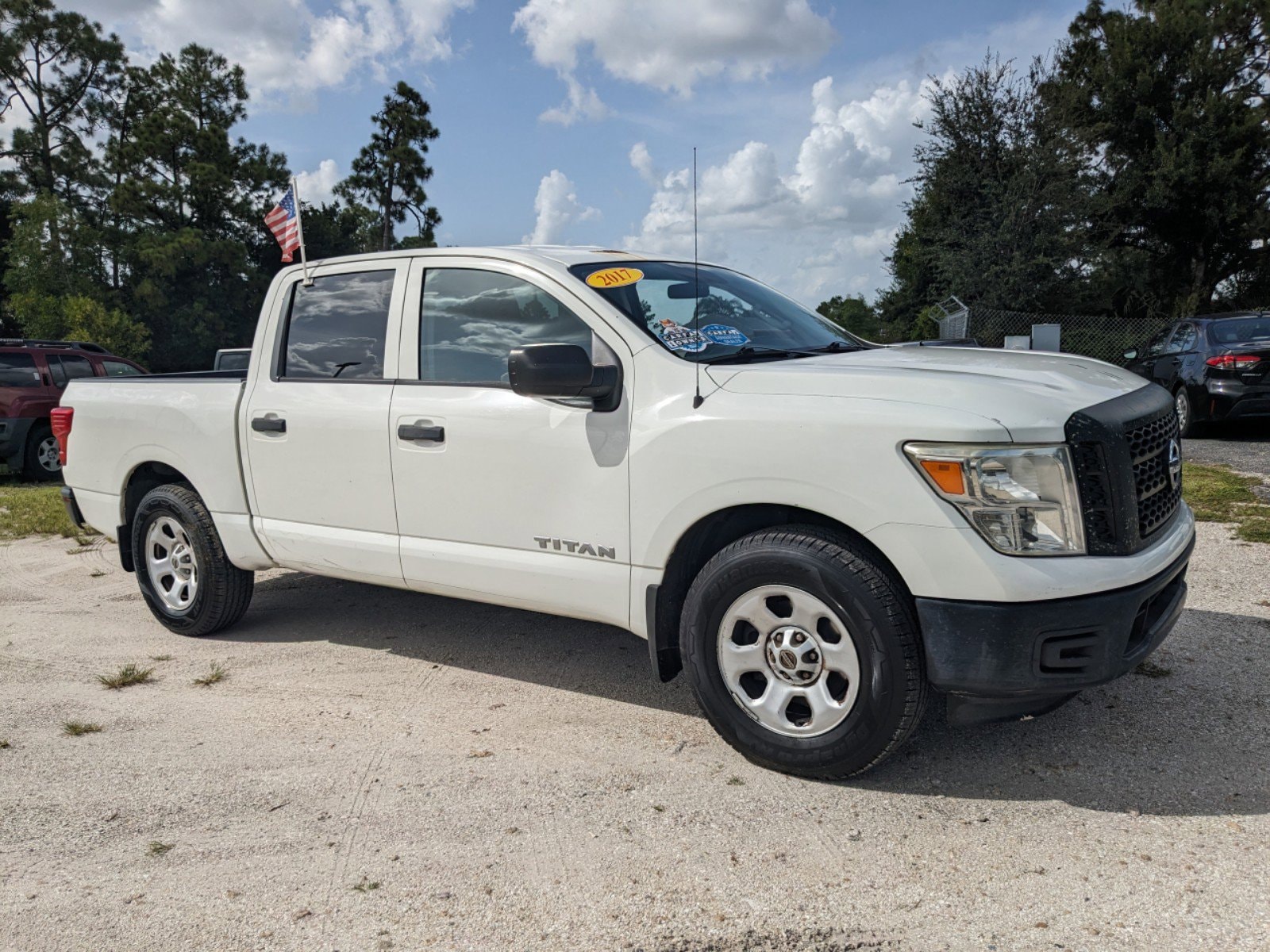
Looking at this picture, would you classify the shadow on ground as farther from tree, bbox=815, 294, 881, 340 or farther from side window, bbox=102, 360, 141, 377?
tree, bbox=815, 294, 881, 340

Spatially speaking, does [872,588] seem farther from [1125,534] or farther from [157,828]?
[157,828]

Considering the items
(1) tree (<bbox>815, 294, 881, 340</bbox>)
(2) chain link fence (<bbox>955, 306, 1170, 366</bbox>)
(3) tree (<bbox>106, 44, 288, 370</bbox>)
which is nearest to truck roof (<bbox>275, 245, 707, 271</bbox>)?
(2) chain link fence (<bbox>955, 306, 1170, 366</bbox>)

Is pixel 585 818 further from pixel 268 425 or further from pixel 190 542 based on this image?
pixel 190 542

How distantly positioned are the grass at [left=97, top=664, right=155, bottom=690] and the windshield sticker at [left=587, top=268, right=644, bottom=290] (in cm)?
286

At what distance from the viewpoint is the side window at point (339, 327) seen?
448 cm

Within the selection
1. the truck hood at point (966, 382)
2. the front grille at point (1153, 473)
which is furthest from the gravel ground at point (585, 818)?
the truck hood at point (966, 382)

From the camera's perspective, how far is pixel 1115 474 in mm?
3031

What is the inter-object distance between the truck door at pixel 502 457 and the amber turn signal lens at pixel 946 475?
1.13 metres

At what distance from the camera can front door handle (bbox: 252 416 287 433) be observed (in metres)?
4.64

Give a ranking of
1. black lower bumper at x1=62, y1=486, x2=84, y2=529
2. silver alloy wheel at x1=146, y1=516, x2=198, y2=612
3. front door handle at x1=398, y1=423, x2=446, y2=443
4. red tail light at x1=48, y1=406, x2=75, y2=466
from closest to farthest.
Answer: front door handle at x1=398, y1=423, x2=446, y2=443
silver alloy wheel at x1=146, y1=516, x2=198, y2=612
red tail light at x1=48, y1=406, x2=75, y2=466
black lower bumper at x1=62, y1=486, x2=84, y2=529

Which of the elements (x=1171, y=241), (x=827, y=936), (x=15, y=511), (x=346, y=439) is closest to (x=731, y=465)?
(x=827, y=936)

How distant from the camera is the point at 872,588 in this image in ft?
10.1

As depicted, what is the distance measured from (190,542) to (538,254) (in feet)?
8.42

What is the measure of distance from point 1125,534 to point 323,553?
340 centimetres
